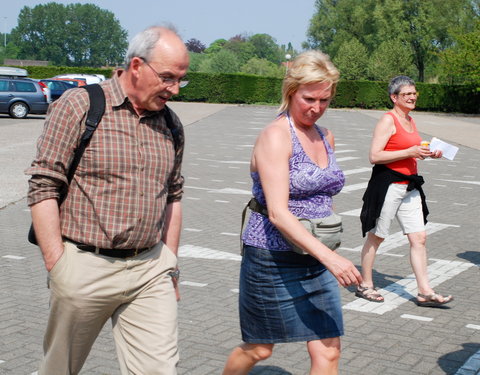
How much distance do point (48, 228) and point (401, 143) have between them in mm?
3823

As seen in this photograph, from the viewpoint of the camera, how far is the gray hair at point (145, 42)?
3105 millimetres

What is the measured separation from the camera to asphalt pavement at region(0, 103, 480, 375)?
4.95 m

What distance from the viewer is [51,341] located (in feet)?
10.6

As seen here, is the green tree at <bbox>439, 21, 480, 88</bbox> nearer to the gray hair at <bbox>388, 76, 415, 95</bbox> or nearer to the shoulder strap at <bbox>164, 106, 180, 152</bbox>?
the gray hair at <bbox>388, 76, 415, 95</bbox>

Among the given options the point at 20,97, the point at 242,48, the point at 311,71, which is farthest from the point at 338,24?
the point at 242,48

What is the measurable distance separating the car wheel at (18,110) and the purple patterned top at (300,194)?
28.9m

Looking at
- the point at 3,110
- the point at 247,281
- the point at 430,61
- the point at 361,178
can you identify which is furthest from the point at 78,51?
the point at 247,281

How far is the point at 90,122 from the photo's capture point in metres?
3.05

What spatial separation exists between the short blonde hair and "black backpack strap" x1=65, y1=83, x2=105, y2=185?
2.88 ft

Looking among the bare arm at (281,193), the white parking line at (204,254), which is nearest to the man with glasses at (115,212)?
the bare arm at (281,193)

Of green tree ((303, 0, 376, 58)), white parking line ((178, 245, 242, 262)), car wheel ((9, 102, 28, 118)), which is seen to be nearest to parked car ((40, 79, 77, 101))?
car wheel ((9, 102, 28, 118))

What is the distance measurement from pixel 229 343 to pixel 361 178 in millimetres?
10273

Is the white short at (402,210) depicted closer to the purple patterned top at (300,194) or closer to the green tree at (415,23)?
the purple patterned top at (300,194)

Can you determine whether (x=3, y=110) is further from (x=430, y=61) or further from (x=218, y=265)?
(x=430, y=61)
